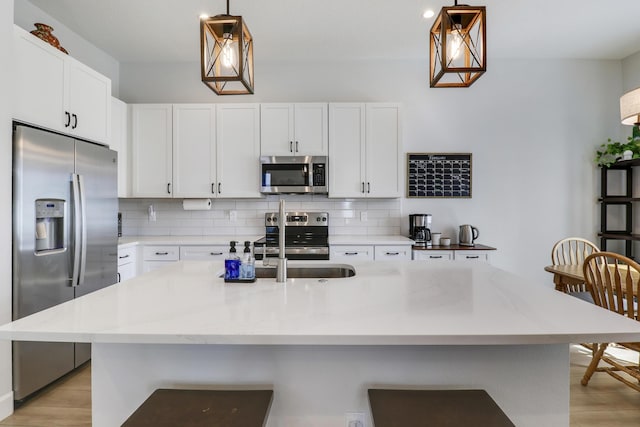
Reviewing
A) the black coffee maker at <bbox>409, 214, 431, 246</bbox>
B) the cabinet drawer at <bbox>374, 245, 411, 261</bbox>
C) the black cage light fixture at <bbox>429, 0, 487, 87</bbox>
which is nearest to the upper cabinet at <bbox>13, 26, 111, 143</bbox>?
the black cage light fixture at <bbox>429, 0, 487, 87</bbox>

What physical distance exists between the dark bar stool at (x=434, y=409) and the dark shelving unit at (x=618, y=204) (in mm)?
3657

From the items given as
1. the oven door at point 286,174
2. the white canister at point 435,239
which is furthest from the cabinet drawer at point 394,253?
the oven door at point 286,174

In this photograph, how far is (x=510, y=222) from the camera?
393cm

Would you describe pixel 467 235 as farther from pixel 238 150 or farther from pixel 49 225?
pixel 49 225

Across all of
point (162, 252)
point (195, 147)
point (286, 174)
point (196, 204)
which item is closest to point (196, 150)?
point (195, 147)

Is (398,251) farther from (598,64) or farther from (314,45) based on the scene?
(598,64)

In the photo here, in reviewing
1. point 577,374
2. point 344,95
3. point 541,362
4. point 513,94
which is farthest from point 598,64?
point 541,362

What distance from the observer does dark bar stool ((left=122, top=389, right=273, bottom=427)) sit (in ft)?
3.16

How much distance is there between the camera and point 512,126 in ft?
12.8

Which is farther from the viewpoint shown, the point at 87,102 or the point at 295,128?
the point at 295,128

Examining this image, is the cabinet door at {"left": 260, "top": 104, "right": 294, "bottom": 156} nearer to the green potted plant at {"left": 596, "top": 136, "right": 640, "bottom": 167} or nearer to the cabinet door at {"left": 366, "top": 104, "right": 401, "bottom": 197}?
the cabinet door at {"left": 366, "top": 104, "right": 401, "bottom": 197}

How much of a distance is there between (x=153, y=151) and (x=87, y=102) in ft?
3.32

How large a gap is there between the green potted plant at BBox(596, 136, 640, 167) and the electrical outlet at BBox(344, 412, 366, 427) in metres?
3.99

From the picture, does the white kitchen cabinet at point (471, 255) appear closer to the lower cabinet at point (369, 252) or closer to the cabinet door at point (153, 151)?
the lower cabinet at point (369, 252)
